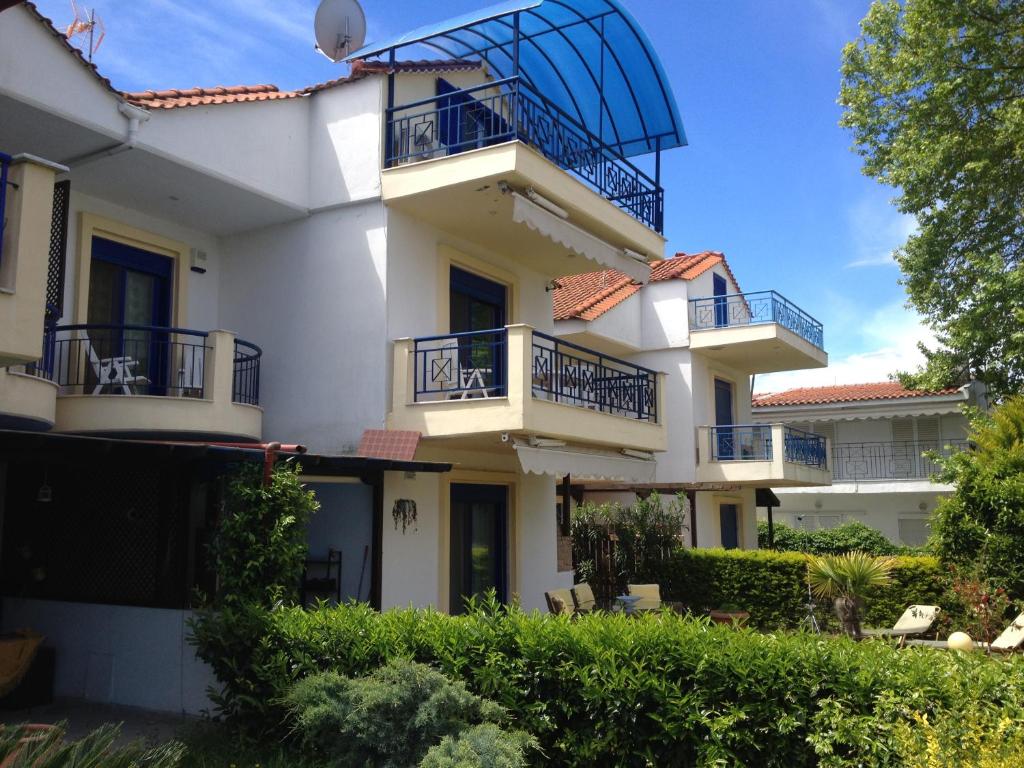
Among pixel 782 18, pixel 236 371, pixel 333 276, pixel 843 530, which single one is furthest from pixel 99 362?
pixel 843 530

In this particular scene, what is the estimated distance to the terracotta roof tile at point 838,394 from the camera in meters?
32.9

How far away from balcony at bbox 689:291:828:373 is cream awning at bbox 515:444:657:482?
368 inches

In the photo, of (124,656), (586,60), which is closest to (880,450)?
(586,60)

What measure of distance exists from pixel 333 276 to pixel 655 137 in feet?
22.4

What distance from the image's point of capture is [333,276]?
550 inches

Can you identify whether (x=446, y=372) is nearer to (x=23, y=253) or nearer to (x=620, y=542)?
(x=23, y=253)

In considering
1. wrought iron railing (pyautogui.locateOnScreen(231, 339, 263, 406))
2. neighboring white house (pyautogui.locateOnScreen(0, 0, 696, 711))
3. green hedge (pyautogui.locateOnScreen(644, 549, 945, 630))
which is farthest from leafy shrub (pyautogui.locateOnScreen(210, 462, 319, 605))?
green hedge (pyautogui.locateOnScreen(644, 549, 945, 630))

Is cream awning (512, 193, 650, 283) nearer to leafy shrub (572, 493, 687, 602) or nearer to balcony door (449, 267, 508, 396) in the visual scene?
balcony door (449, 267, 508, 396)

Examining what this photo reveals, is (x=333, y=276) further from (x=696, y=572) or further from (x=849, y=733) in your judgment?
(x=696, y=572)

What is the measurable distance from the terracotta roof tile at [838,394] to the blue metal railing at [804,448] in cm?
593

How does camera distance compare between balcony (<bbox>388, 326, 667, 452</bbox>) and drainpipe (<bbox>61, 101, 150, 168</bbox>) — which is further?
balcony (<bbox>388, 326, 667, 452</bbox>)

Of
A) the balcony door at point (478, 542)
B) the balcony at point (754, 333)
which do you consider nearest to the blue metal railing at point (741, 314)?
the balcony at point (754, 333)

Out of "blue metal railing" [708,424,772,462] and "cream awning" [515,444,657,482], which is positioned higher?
"blue metal railing" [708,424,772,462]

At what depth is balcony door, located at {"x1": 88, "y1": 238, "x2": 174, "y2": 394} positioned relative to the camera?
12.6m
